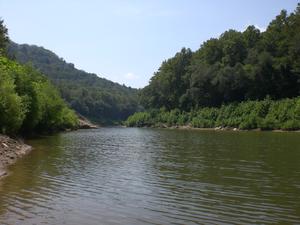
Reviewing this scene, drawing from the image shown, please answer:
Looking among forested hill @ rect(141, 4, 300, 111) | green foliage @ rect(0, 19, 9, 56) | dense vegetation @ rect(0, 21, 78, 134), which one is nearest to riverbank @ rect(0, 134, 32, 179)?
dense vegetation @ rect(0, 21, 78, 134)

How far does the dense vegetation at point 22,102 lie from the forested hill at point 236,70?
54.6m

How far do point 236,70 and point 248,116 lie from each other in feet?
69.3

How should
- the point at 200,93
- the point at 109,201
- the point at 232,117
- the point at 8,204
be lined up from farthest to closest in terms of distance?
the point at 200,93
the point at 232,117
the point at 109,201
the point at 8,204

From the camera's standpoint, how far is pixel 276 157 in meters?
42.5

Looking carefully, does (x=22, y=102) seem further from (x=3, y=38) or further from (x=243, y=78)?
(x=243, y=78)

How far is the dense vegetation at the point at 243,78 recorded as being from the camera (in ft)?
403

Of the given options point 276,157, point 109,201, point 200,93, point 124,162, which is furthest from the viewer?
point 200,93

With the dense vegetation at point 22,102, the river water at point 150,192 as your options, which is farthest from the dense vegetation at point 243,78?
the river water at point 150,192

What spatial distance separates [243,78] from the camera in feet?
438

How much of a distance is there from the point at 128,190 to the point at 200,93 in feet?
418

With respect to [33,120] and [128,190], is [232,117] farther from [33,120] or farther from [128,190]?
[128,190]

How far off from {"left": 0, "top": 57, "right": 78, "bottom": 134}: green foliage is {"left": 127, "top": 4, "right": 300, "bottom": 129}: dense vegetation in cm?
5113

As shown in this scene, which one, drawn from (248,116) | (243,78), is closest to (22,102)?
(248,116)

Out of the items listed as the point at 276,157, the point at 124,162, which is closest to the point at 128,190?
the point at 124,162
